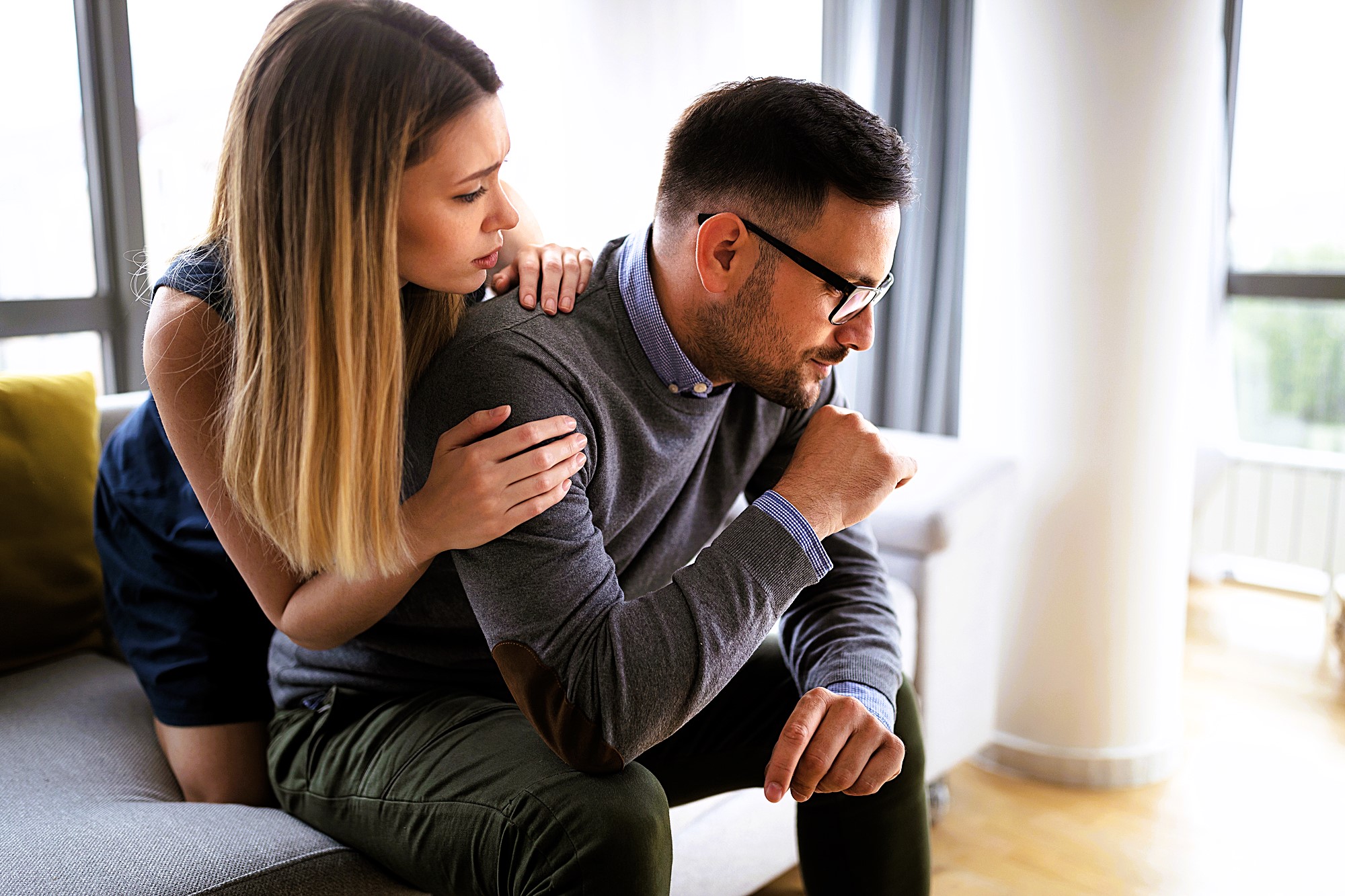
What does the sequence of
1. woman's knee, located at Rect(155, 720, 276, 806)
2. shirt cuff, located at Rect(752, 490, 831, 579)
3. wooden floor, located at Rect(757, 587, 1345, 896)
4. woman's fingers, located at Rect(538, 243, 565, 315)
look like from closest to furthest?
1. shirt cuff, located at Rect(752, 490, 831, 579)
2. woman's fingers, located at Rect(538, 243, 565, 315)
3. woman's knee, located at Rect(155, 720, 276, 806)
4. wooden floor, located at Rect(757, 587, 1345, 896)

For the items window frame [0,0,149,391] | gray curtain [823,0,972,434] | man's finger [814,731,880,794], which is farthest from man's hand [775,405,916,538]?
window frame [0,0,149,391]

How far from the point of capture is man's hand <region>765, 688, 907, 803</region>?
1.11m

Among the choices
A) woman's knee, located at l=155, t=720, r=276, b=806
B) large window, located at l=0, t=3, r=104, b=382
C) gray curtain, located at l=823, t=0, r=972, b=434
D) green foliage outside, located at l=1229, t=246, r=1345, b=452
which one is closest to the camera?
woman's knee, located at l=155, t=720, r=276, b=806

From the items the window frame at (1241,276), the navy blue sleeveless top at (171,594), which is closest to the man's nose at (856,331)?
the navy blue sleeveless top at (171,594)

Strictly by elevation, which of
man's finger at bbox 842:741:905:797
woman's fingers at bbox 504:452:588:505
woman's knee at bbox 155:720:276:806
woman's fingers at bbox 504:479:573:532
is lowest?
woman's knee at bbox 155:720:276:806

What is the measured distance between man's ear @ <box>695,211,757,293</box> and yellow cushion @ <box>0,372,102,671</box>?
1091 millimetres

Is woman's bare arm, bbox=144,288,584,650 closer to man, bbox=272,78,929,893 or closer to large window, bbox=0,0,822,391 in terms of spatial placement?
man, bbox=272,78,929,893

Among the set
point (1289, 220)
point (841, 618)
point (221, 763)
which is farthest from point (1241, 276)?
point (221, 763)

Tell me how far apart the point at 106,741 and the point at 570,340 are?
0.86m

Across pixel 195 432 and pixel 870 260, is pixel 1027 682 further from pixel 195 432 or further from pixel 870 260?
pixel 195 432

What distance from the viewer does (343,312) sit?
0.97m

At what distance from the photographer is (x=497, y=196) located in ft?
3.59

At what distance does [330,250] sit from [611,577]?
0.41 metres

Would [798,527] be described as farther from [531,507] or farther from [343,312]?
[343,312]
